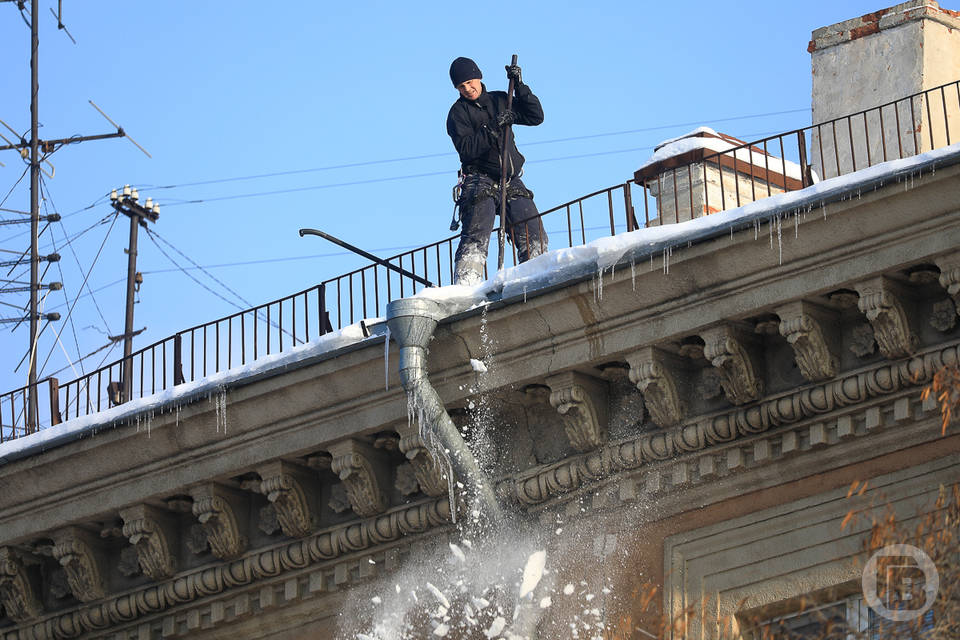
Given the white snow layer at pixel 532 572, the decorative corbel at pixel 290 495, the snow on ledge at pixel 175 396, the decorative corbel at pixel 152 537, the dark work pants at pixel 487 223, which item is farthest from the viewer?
the decorative corbel at pixel 152 537

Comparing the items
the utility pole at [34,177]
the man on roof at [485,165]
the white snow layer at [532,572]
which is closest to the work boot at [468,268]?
the man on roof at [485,165]

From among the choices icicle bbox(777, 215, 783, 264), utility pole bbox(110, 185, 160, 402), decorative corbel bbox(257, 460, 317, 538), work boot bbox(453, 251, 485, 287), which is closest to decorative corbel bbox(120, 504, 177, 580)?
decorative corbel bbox(257, 460, 317, 538)

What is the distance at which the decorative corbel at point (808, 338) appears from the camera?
40.7ft

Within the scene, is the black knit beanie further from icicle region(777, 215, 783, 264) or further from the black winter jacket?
icicle region(777, 215, 783, 264)

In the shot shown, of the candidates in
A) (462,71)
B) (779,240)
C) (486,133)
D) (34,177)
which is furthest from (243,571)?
(34,177)

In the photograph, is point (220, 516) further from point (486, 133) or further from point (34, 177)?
point (34, 177)

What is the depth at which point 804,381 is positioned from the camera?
12.7m

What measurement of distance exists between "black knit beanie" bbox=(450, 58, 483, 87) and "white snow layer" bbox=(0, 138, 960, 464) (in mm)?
2077

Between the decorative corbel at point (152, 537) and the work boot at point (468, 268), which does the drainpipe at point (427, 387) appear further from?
the decorative corbel at point (152, 537)

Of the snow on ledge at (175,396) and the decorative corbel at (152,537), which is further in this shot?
the decorative corbel at (152,537)

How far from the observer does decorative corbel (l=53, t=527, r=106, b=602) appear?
15117mm

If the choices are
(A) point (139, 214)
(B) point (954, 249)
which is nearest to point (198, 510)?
(B) point (954, 249)

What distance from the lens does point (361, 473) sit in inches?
554

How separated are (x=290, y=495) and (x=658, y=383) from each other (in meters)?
2.83
